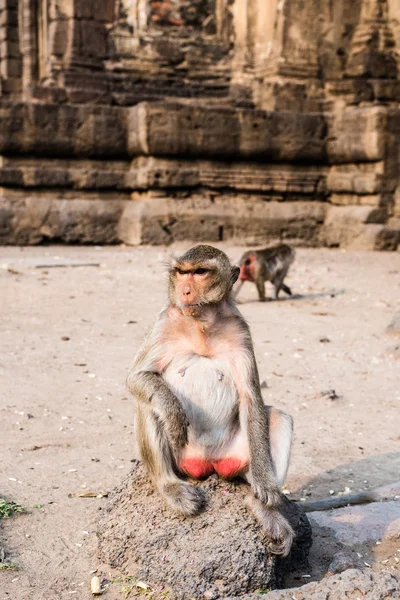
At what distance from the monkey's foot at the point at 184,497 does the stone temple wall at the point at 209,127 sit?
964 centimetres

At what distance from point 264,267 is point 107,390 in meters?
3.77

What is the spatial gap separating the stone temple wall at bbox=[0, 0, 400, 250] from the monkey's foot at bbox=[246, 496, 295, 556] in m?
9.70

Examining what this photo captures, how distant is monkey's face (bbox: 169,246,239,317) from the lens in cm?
296

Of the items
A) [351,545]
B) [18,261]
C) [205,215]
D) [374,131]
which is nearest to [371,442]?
[351,545]

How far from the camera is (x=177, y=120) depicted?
1270cm

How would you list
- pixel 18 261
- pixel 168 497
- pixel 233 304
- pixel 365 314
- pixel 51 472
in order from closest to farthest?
pixel 168 497 < pixel 233 304 < pixel 51 472 < pixel 365 314 < pixel 18 261

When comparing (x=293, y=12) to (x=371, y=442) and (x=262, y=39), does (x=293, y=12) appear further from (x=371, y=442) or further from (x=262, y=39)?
(x=371, y=442)

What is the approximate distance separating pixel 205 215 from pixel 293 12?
398 centimetres

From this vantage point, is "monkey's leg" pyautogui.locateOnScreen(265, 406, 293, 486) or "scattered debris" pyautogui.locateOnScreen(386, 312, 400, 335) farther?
"scattered debris" pyautogui.locateOnScreen(386, 312, 400, 335)

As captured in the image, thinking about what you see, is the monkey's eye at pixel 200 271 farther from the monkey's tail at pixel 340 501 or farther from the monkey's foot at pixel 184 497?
the monkey's tail at pixel 340 501

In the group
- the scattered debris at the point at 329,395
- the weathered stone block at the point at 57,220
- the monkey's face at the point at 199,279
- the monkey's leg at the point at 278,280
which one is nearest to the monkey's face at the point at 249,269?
the monkey's leg at the point at 278,280

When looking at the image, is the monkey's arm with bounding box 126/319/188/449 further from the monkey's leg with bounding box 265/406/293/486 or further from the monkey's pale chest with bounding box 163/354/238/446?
the monkey's leg with bounding box 265/406/293/486

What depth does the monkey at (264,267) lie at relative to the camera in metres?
8.80

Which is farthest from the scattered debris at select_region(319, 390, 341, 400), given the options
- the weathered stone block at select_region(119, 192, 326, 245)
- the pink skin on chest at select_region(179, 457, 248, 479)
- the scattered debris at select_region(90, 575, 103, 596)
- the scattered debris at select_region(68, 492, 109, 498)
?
the weathered stone block at select_region(119, 192, 326, 245)
